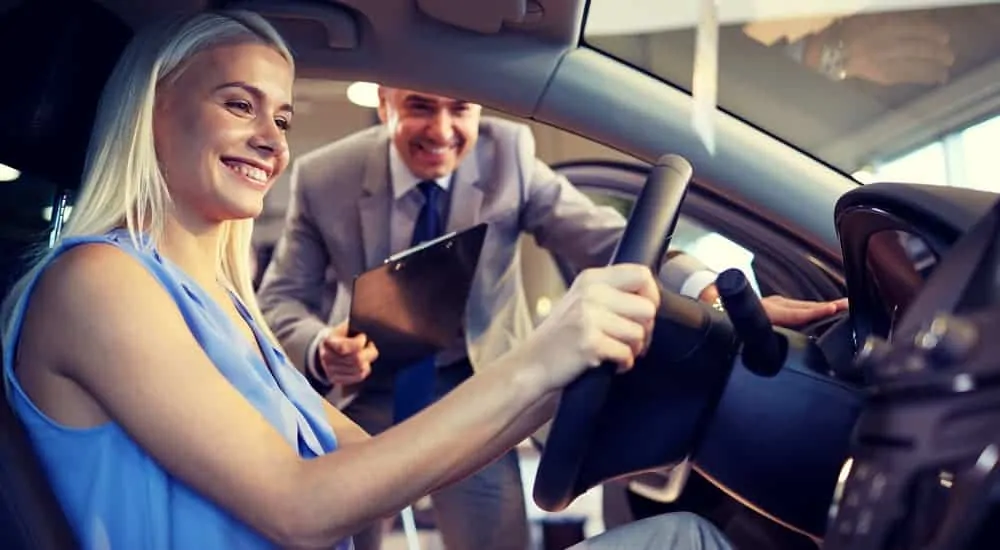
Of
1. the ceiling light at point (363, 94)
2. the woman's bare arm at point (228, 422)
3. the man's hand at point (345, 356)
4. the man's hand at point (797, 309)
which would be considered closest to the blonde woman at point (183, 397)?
the woman's bare arm at point (228, 422)

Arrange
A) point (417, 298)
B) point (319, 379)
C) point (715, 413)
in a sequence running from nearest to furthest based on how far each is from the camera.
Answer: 1. point (715, 413)
2. point (417, 298)
3. point (319, 379)

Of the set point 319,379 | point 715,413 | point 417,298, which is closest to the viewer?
point 715,413

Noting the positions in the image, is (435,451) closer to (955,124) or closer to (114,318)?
(114,318)

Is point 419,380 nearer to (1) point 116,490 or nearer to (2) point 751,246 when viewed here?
(2) point 751,246

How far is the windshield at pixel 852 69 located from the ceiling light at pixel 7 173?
663 mm

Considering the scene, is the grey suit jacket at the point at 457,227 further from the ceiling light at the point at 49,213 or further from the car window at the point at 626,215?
the ceiling light at the point at 49,213

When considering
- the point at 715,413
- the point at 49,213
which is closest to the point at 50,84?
the point at 49,213

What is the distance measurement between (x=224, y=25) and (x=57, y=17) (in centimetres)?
15

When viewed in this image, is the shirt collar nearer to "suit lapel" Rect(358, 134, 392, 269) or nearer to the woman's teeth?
"suit lapel" Rect(358, 134, 392, 269)

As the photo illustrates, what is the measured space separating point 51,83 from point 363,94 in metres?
0.67

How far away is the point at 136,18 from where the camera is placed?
3.67 feet

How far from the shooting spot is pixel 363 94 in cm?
163

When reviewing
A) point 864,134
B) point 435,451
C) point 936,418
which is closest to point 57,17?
point 435,451

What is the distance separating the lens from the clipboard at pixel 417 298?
1559mm
